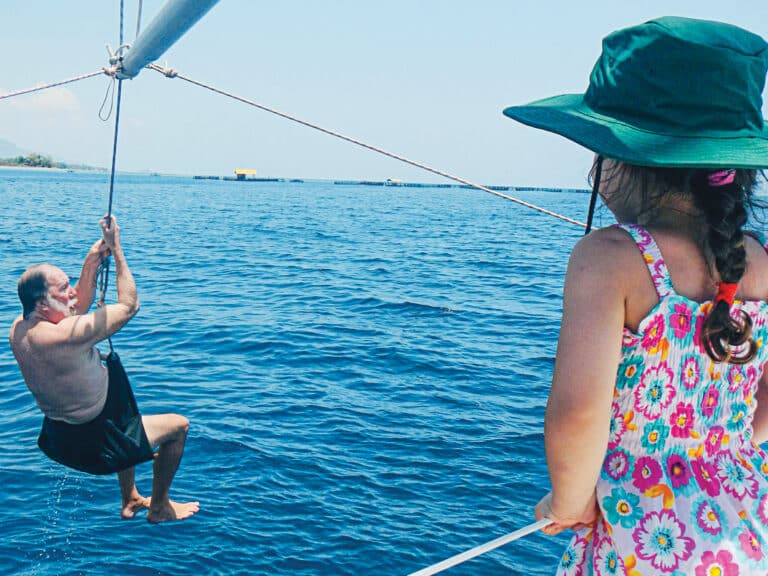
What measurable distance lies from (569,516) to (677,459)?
31cm

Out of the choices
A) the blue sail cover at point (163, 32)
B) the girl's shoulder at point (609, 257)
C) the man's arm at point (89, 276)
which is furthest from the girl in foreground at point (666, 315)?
the man's arm at point (89, 276)

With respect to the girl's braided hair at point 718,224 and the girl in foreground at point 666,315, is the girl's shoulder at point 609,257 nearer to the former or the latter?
the girl in foreground at point 666,315

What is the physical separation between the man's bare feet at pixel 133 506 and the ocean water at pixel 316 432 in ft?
1.36

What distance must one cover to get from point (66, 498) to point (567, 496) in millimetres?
6524

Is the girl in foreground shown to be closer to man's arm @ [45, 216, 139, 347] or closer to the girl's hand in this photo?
the girl's hand

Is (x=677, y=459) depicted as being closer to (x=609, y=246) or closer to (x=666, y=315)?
(x=666, y=315)

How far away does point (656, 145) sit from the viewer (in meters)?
1.74

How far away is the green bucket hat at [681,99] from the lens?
68.1 inches

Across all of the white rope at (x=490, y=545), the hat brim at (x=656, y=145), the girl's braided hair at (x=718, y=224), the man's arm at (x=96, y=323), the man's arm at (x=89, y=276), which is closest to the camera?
the hat brim at (x=656, y=145)

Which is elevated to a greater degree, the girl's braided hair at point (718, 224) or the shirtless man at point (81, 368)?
the girl's braided hair at point (718, 224)

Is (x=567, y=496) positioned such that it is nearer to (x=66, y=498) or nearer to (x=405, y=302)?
(x=66, y=498)

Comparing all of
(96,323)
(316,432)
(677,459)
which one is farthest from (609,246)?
(316,432)

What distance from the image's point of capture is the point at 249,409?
9742 mm

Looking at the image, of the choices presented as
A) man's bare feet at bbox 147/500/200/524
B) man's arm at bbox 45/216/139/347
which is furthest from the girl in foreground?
man's bare feet at bbox 147/500/200/524
